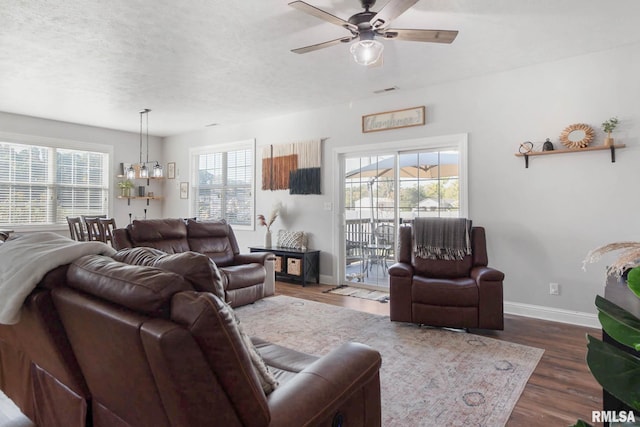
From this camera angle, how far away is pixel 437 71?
4035 mm

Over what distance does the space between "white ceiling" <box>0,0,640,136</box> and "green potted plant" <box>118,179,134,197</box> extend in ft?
6.72

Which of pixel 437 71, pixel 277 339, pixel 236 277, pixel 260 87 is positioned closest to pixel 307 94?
pixel 260 87

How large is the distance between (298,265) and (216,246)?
1258mm

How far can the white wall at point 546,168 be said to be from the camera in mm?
3439

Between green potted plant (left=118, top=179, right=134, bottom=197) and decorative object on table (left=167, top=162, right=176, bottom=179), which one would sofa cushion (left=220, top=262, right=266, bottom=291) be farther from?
decorative object on table (left=167, top=162, right=176, bottom=179)

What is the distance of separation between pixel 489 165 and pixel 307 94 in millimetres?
2488

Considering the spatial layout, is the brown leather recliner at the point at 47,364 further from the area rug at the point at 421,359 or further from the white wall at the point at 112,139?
the white wall at the point at 112,139

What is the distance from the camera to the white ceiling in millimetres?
2742

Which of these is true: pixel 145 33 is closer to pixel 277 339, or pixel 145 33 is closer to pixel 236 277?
pixel 236 277

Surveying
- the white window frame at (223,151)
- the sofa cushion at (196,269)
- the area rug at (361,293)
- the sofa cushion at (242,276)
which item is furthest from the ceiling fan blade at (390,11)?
the white window frame at (223,151)

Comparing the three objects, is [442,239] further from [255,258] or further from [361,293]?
[255,258]

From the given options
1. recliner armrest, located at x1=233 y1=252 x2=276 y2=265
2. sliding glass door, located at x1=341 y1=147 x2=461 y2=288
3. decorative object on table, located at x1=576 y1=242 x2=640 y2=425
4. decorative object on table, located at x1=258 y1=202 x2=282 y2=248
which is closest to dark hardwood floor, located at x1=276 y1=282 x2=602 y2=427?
sliding glass door, located at x1=341 y1=147 x2=461 y2=288

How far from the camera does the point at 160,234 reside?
4230 mm

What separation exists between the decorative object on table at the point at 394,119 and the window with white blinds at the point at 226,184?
92.9 inches
